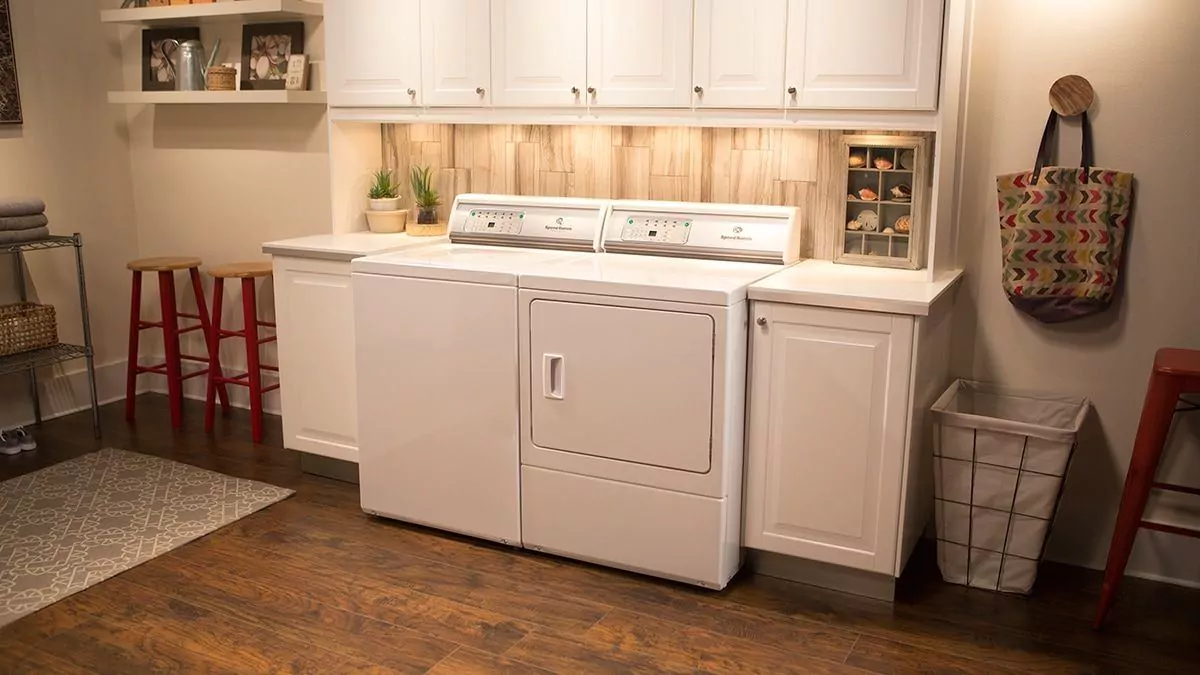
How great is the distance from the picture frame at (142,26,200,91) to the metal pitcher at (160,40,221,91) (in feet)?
0.42

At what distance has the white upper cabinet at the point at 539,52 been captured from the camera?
3.36 meters

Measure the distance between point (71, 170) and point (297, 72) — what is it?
51.3 inches

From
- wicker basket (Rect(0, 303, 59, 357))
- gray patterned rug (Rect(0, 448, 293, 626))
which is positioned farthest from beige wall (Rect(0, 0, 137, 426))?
gray patterned rug (Rect(0, 448, 293, 626))

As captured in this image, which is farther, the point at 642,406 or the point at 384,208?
the point at 384,208

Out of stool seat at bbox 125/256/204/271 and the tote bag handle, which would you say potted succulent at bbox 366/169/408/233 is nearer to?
stool seat at bbox 125/256/204/271

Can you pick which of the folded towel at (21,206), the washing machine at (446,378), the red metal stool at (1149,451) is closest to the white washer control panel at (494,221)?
the washing machine at (446,378)

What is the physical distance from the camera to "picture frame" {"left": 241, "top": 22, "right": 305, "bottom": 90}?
425 cm

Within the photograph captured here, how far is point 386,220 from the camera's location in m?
4.08

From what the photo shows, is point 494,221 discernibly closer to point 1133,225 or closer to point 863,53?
point 863,53

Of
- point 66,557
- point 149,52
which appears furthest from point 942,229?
point 149,52

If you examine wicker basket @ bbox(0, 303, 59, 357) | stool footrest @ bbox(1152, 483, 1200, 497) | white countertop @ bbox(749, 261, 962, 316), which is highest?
white countertop @ bbox(749, 261, 962, 316)

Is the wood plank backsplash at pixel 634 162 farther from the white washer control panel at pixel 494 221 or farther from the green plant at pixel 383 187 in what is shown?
the white washer control panel at pixel 494 221

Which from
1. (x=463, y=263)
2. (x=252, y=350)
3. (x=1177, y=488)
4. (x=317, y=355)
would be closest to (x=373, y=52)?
(x=463, y=263)

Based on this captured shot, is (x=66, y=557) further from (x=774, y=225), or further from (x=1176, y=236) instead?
(x=1176, y=236)
